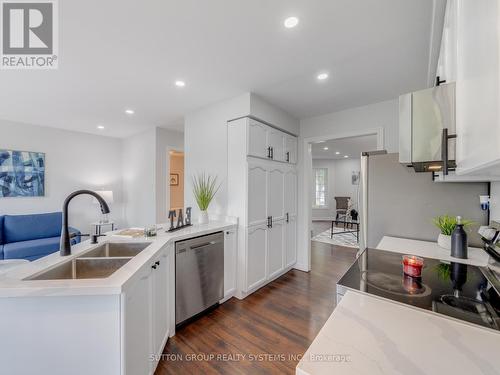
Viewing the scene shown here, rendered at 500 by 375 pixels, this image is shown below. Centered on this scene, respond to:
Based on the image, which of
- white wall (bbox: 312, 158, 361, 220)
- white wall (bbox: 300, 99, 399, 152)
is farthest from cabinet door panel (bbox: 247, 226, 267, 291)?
white wall (bbox: 312, 158, 361, 220)

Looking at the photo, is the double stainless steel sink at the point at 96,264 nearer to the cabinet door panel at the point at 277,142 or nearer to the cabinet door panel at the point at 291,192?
the cabinet door panel at the point at 277,142

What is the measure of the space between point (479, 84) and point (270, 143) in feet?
7.77

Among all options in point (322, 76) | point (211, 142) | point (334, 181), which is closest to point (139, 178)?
point (211, 142)

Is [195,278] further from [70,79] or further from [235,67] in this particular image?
[70,79]

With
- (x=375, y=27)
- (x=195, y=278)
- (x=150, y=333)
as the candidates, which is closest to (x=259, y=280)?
(x=195, y=278)

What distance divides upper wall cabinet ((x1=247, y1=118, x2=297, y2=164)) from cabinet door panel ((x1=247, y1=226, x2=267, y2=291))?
992 millimetres

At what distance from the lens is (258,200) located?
8.91ft

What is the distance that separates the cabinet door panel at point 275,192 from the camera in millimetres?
2904

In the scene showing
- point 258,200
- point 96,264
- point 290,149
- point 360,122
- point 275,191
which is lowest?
point 96,264

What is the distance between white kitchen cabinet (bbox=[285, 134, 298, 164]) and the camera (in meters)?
3.25

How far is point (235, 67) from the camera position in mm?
2012

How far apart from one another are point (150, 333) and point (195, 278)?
0.66 metres

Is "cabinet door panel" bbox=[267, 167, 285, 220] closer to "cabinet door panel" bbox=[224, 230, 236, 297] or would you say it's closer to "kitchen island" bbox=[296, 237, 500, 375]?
"cabinet door panel" bbox=[224, 230, 236, 297]

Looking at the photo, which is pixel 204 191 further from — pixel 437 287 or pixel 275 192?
pixel 437 287
